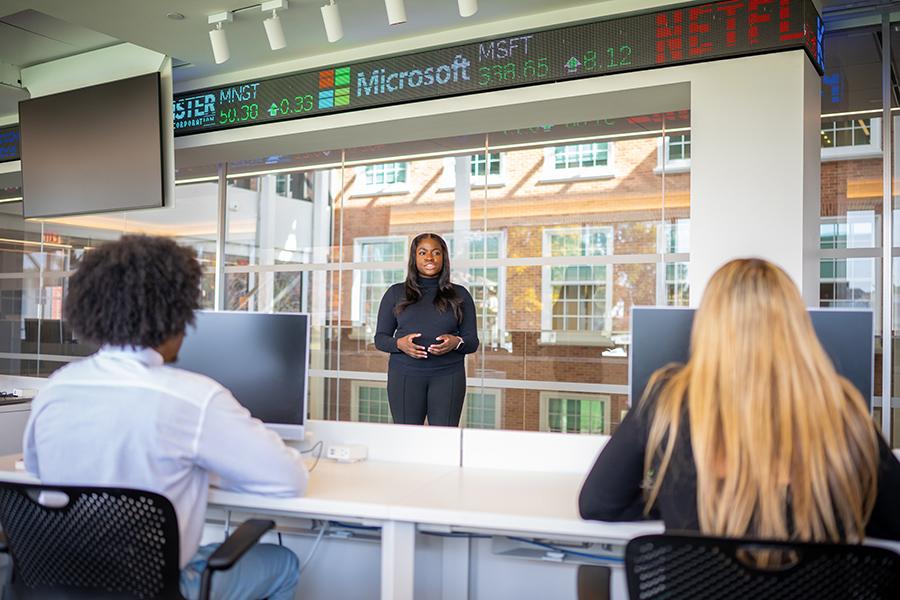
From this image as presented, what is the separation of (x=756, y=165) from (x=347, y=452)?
225 centimetres

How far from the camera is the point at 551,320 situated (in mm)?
5738

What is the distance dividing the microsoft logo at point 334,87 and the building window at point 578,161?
163 centimetres

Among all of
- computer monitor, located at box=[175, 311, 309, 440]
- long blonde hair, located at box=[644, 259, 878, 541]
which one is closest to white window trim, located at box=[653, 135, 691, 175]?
computer monitor, located at box=[175, 311, 309, 440]

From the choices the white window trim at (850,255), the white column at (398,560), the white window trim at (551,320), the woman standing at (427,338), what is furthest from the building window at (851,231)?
the white column at (398,560)

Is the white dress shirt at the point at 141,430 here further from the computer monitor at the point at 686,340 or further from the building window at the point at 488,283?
the building window at the point at 488,283

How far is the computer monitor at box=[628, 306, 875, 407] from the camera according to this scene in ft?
7.13

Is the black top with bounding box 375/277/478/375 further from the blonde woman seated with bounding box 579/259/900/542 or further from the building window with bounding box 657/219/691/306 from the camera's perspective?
the blonde woman seated with bounding box 579/259/900/542

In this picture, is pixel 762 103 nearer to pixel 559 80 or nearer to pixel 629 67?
pixel 629 67

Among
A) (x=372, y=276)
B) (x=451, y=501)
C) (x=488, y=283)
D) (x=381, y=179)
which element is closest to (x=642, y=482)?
(x=451, y=501)

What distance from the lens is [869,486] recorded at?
156cm

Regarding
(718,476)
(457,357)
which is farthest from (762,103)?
(718,476)

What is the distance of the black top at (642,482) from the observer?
156cm

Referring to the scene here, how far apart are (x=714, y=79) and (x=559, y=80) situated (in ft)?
2.54

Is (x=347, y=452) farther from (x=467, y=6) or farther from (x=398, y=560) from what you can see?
(x=467, y=6)
